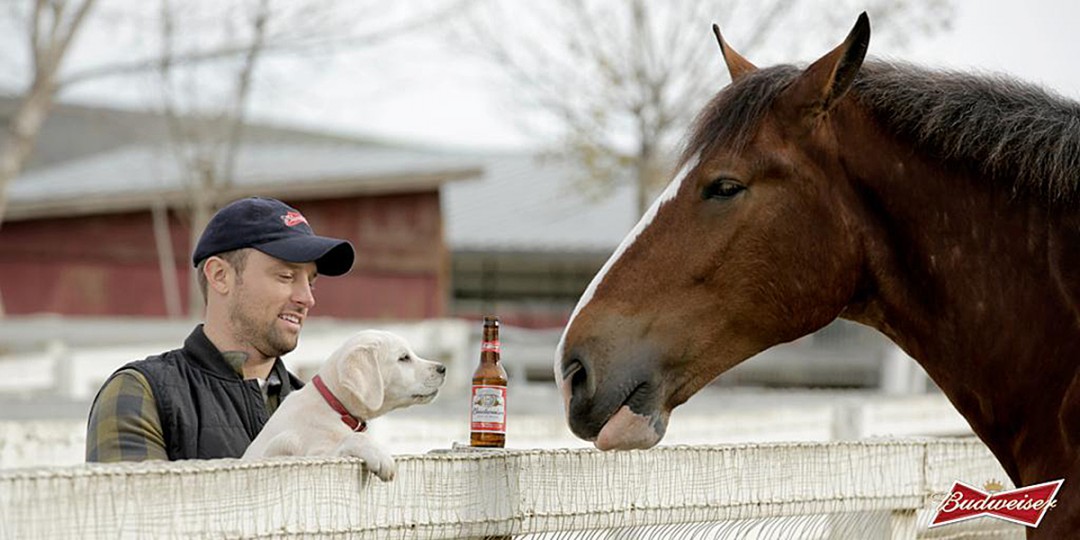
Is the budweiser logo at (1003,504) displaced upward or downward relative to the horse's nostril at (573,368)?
downward

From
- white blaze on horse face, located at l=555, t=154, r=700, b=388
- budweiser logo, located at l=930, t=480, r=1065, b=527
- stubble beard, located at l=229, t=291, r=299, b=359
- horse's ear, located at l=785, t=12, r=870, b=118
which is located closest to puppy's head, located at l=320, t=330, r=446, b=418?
stubble beard, located at l=229, t=291, r=299, b=359

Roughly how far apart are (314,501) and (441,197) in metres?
25.6

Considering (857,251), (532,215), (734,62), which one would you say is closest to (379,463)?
(857,251)

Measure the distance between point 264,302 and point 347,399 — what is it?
1.04ft

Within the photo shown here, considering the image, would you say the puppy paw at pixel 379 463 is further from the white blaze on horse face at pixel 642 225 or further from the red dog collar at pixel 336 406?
the red dog collar at pixel 336 406

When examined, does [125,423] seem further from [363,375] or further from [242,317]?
[363,375]

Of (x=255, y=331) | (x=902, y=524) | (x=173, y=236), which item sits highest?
(x=173, y=236)

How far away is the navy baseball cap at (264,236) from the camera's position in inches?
142

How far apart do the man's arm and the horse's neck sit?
1606mm

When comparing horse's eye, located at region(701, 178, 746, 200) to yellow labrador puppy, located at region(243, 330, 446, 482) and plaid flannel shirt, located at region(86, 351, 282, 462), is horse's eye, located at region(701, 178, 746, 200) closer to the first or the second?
yellow labrador puppy, located at region(243, 330, 446, 482)

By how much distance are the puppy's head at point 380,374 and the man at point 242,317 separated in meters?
0.16

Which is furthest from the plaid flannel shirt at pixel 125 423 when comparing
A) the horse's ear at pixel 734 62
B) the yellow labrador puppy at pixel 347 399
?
the horse's ear at pixel 734 62

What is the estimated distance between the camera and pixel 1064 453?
3.06 m

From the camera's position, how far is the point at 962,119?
10.6 ft
